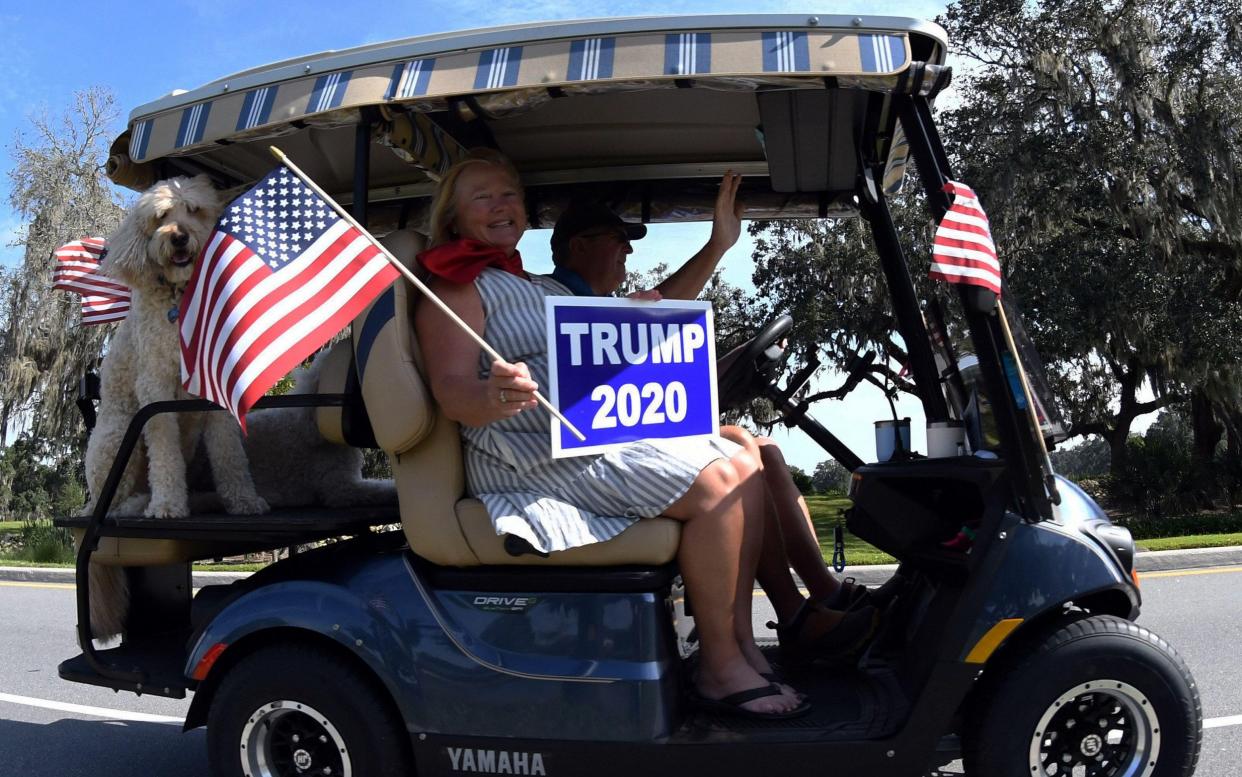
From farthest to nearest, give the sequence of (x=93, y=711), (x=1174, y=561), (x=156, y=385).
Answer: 1. (x=1174, y=561)
2. (x=93, y=711)
3. (x=156, y=385)

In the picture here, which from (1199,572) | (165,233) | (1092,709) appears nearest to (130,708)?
(165,233)

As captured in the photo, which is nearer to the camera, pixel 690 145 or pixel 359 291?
pixel 359 291

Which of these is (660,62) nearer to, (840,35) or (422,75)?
(840,35)

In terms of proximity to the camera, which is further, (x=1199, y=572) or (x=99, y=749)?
(x=1199, y=572)

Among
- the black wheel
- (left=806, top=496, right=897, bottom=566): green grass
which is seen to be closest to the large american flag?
the black wheel

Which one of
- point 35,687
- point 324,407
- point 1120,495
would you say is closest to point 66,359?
point 35,687

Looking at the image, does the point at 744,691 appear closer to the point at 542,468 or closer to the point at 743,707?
the point at 743,707

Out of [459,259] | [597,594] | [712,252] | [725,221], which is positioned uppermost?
[725,221]

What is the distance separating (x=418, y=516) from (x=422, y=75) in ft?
3.97

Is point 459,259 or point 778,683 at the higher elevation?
point 459,259

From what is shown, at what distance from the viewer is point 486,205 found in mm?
3223

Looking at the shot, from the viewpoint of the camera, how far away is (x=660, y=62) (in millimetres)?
2604

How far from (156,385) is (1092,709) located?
3048mm

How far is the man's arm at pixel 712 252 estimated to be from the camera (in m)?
3.60
